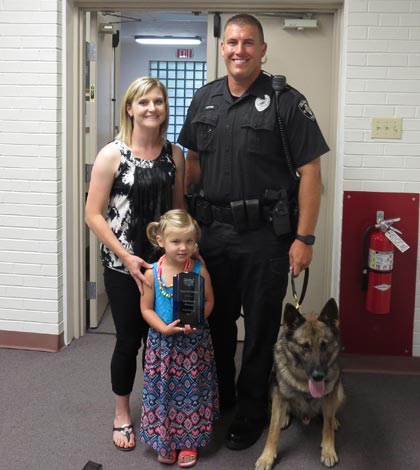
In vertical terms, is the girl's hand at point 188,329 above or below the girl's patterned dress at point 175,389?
above

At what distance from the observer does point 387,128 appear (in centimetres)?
304

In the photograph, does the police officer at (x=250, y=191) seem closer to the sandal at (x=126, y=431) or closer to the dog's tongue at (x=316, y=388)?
the dog's tongue at (x=316, y=388)

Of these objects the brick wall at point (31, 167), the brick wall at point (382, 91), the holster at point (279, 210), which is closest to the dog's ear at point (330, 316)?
the holster at point (279, 210)

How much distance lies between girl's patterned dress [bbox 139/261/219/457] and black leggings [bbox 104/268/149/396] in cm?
10

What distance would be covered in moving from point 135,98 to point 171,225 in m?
0.53

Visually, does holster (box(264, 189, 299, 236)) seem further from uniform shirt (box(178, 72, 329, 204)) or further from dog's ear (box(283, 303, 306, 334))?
dog's ear (box(283, 303, 306, 334))

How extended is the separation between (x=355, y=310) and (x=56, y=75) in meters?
2.20

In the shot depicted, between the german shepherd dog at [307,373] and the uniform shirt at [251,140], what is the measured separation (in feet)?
1.76

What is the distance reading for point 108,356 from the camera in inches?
131

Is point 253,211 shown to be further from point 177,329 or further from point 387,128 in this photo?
point 387,128

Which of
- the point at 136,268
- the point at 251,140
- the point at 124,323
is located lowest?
the point at 124,323

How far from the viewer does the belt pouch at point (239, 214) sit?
7.34 ft

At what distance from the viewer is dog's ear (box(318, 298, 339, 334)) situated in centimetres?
221

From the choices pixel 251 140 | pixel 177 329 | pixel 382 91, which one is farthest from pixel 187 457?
pixel 382 91
